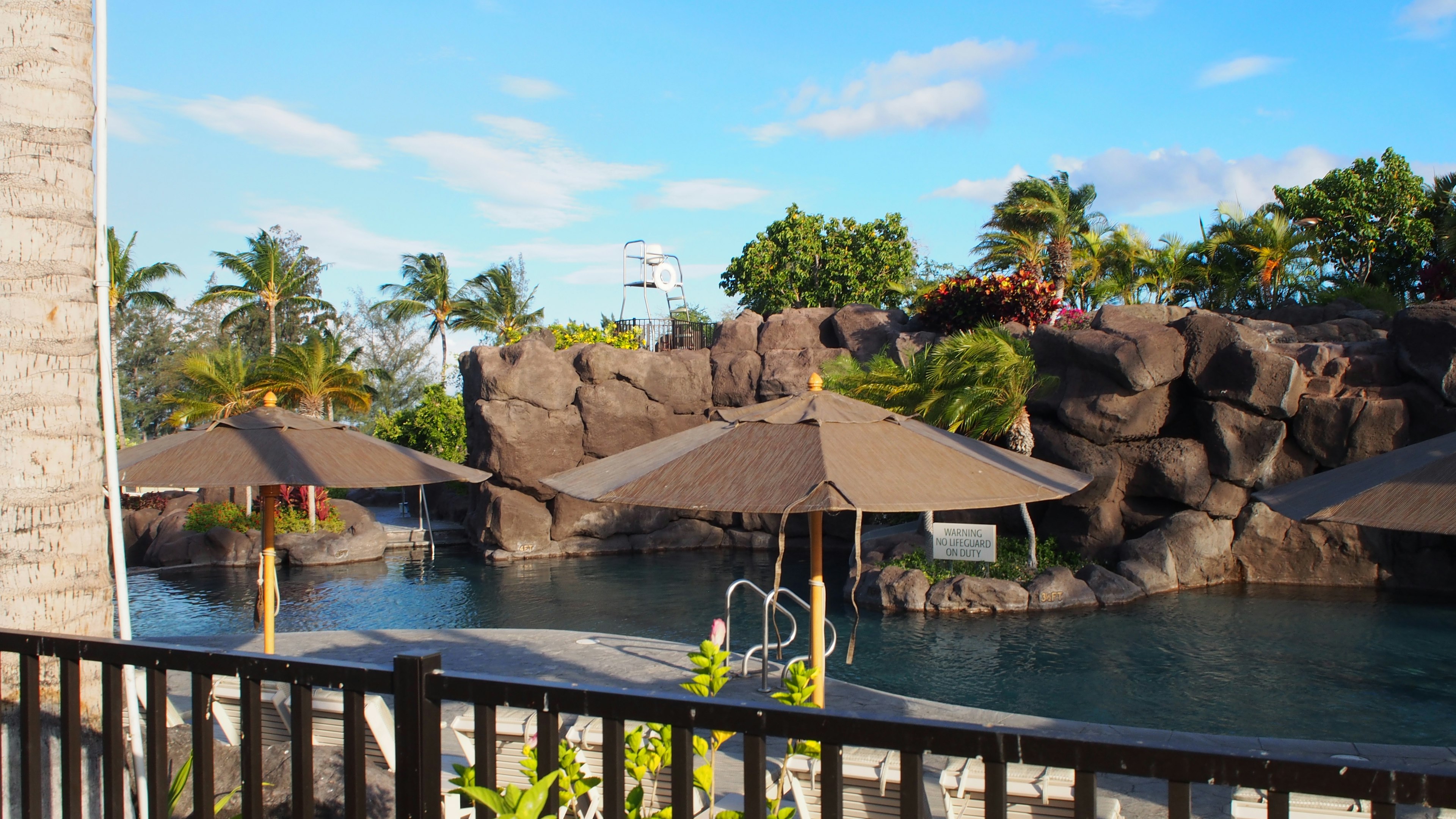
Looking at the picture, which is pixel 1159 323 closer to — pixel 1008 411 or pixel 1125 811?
pixel 1008 411

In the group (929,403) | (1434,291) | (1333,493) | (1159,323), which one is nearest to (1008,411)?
(929,403)

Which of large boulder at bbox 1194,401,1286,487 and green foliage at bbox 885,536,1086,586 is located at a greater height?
large boulder at bbox 1194,401,1286,487

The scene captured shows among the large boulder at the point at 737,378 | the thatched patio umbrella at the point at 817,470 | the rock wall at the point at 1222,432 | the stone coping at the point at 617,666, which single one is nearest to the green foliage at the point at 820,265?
the large boulder at the point at 737,378

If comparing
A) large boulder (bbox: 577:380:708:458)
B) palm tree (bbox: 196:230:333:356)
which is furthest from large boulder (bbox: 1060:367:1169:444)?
palm tree (bbox: 196:230:333:356)

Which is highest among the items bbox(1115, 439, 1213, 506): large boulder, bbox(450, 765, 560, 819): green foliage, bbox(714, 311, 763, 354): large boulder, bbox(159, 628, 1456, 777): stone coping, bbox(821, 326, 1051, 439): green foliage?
bbox(714, 311, 763, 354): large boulder

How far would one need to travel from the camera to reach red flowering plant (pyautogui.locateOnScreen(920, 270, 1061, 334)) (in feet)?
61.3

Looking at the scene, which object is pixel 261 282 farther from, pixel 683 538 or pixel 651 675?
pixel 651 675

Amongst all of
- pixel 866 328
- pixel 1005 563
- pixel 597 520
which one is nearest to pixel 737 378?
pixel 866 328

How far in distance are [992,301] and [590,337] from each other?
32.7ft

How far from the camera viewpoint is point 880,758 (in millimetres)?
4117

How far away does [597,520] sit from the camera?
2002 centimetres

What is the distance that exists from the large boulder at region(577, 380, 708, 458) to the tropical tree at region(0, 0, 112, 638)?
17288 mm

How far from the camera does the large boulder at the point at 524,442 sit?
65.1ft

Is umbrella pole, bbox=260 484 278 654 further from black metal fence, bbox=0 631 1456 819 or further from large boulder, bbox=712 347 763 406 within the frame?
large boulder, bbox=712 347 763 406
